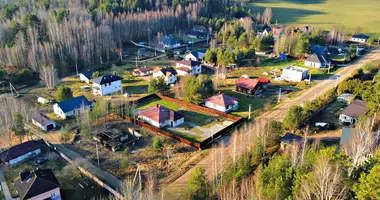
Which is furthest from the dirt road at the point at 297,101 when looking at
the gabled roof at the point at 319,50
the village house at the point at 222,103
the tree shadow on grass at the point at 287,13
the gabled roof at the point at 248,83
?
the tree shadow on grass at the point at 287,13

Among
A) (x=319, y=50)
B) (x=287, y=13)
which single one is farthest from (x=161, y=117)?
(x=287, y=13)

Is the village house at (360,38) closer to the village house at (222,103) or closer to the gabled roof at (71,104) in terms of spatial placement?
the village house at (222,103)

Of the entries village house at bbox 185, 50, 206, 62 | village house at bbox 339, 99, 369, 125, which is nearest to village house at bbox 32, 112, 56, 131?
village house at bbox 185, 50, 206, 62

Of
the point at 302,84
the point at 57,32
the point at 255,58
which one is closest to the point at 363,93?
the point at 302,84

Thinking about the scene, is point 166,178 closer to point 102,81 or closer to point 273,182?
point 273,182

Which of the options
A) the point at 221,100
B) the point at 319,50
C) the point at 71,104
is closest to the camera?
the point at 71,104

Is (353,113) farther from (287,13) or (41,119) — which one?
(287,13)

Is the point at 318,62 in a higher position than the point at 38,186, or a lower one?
higher
